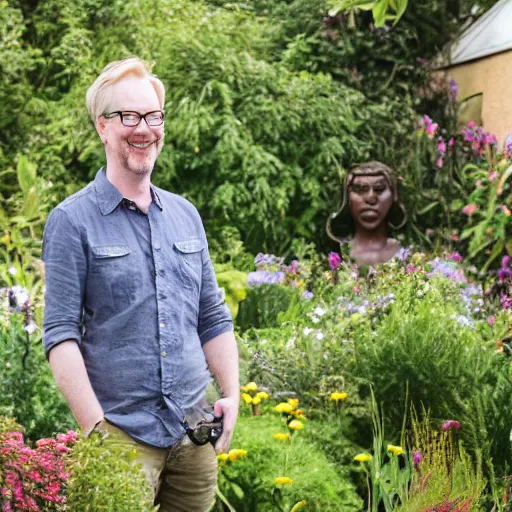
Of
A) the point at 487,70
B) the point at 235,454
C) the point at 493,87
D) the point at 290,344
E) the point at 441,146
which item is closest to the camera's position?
the point at 235,454

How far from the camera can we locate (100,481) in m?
2.36

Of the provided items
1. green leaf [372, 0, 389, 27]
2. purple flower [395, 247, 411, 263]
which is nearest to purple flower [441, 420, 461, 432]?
green leaf [372, 0, 389, 27]

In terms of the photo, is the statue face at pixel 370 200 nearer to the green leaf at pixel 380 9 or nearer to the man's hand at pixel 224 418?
the green leaf at pixel 380 9

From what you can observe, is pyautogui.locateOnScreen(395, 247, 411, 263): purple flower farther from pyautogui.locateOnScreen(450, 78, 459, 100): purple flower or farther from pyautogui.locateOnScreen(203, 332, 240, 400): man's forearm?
pyautogui.locateOnScreen(203, 332, 240, 400): man's forearm

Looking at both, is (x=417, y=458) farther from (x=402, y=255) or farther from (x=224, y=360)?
(x=402, y=255)

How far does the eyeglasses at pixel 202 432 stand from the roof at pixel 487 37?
7.04 metres

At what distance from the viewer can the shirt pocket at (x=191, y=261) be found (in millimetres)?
2673

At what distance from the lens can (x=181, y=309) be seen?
264 cm

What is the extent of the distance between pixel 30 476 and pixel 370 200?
6.06 meters

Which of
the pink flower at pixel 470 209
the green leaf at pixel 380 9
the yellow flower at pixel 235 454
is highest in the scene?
the green leaf at pixel 380 9

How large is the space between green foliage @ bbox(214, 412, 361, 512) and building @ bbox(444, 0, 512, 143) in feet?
17.8

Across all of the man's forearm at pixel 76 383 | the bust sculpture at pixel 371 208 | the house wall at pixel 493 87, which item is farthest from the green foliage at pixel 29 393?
the house wall at pixel 493 87

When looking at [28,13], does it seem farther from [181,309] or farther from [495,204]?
[181,309]

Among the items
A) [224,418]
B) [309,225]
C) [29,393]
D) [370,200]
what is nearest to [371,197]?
[370,200]
